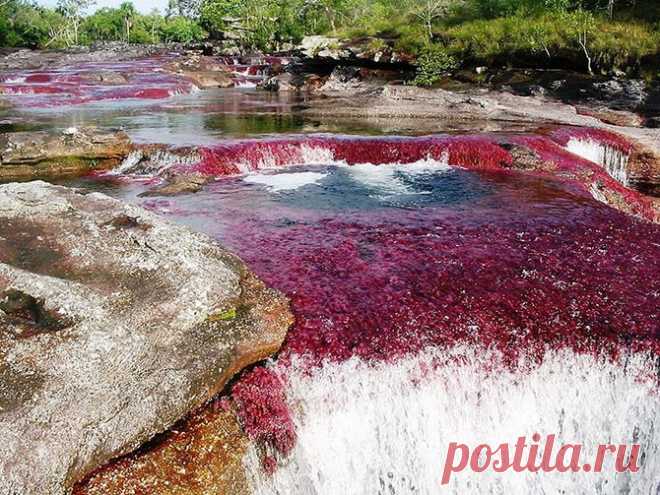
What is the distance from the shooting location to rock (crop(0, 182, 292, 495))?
432 cm

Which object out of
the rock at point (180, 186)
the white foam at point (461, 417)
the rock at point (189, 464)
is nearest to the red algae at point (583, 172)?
the white foam at point (461, 417)

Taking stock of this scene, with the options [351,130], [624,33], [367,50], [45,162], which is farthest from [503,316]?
[367,50]

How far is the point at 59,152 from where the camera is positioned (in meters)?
15.0

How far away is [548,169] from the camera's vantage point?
48.7 feet

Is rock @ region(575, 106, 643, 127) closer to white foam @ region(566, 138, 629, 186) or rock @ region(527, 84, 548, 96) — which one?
rock @ region(527, 84, 548, 96)

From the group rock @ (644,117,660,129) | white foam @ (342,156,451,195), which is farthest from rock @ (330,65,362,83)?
white foam @ (342,156,451,195)

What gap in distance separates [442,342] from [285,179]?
28.7 feet

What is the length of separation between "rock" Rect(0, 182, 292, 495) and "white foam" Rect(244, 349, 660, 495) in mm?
986

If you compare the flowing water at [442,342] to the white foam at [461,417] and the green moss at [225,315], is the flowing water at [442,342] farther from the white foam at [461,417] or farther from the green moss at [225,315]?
the green moss at [225,315]

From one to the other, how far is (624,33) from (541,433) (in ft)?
92.3

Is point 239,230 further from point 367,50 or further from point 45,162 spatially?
point 367,50

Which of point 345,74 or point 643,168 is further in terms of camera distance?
point 345,74

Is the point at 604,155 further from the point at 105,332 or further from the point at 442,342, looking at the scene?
the point at 105,332

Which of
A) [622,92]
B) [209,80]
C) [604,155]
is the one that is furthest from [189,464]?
[209,80]
